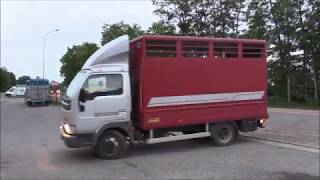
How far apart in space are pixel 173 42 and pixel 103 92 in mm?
2323

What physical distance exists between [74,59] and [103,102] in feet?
153

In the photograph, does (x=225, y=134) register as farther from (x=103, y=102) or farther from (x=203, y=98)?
(x=103, y=102)

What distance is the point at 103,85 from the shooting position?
13414 millimetres

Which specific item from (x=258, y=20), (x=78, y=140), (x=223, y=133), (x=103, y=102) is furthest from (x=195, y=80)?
(x=258, y=20)

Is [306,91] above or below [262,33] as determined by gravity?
below

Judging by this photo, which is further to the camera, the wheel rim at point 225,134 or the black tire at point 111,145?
the wheel rim at point 225,134

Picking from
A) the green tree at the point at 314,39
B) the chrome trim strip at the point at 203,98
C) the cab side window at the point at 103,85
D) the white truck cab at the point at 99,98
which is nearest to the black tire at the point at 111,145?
the white truck cab at the point at 99,98

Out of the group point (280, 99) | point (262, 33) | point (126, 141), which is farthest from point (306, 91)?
point (126, 141)

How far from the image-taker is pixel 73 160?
43.3 feet

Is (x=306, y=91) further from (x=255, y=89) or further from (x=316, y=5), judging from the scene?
(x=255, y=89)

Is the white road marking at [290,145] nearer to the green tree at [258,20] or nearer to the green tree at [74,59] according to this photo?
the green tree at [258,20]

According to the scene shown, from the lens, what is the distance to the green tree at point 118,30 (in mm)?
60638

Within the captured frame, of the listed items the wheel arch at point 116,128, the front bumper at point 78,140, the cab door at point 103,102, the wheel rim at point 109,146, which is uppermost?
the cab door at point 103,102

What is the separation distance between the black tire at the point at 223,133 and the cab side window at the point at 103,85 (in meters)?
3.12
